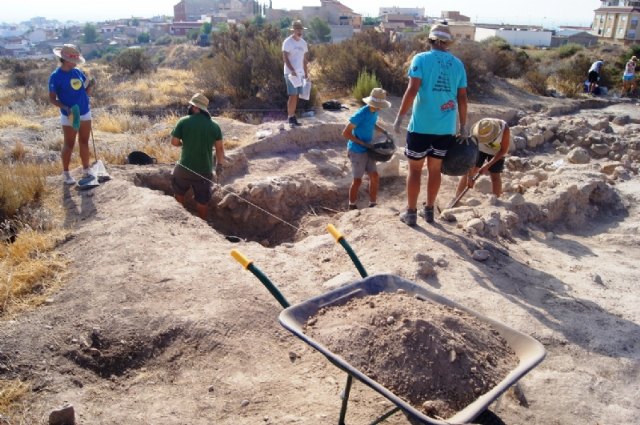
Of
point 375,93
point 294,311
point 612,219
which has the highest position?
point 375,93

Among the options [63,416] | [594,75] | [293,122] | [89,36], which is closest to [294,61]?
[293,122]

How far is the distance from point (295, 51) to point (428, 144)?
4459 millimetres

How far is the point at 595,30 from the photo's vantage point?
6006 centimetres

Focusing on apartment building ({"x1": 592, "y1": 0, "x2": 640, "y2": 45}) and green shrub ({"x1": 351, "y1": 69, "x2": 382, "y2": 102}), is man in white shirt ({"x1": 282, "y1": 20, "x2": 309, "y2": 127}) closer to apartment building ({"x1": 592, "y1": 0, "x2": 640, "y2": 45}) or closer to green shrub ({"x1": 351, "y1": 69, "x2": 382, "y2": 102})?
green shrub ({"x1": 351, "y1": 69, "x2": 382, "y2": 102})

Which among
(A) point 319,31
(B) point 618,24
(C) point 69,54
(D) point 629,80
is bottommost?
(D) point 629,80

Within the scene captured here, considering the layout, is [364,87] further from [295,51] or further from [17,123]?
[17,123]

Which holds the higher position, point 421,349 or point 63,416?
point 421,349

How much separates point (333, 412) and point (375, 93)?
3.71 metres

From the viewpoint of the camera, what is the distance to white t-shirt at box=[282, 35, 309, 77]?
350 inches

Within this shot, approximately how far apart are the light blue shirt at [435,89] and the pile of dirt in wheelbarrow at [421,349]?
8.17 feet

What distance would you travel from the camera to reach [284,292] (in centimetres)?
434

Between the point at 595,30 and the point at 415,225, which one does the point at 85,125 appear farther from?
the point at 595,30

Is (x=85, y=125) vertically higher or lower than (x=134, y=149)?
higher

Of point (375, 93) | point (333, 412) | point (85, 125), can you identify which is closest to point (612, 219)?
point (375, 93)
